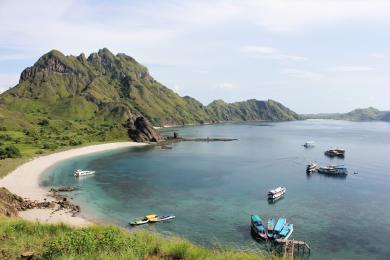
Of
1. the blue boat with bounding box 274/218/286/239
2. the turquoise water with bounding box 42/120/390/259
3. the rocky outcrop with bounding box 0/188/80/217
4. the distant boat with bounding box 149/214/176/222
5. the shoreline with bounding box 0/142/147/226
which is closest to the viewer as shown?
the blue boat with bounding box 274/218/286/239

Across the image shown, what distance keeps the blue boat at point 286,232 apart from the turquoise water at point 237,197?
1.89 m

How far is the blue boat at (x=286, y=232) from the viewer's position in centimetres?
6067

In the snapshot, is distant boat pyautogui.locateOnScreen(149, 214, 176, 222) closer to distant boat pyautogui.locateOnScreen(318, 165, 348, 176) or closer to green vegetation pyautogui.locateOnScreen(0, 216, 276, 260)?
green vegetation pyautogui.locateOnScreen(0, 216, 276, 260)

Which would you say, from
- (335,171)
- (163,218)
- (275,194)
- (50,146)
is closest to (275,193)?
(275,194)

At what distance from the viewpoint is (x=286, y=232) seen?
62.3 m

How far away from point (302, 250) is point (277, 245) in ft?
13.8

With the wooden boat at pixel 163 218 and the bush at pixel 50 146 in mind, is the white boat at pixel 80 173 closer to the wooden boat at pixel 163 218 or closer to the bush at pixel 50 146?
the bush at pixel 50 146

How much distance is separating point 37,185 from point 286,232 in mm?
75282

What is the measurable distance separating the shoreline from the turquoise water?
4080mm

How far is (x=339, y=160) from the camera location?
167 m

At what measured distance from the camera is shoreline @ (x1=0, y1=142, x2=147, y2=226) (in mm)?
70750

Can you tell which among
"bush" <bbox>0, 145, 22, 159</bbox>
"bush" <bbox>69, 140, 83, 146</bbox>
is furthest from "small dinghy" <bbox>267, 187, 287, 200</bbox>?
"bush" <bbox>69, 140, 83, 146</bbox>

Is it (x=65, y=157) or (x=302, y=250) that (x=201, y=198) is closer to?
(x=302, y=250)

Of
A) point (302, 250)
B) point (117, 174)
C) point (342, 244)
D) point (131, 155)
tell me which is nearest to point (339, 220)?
point (342, 244)
